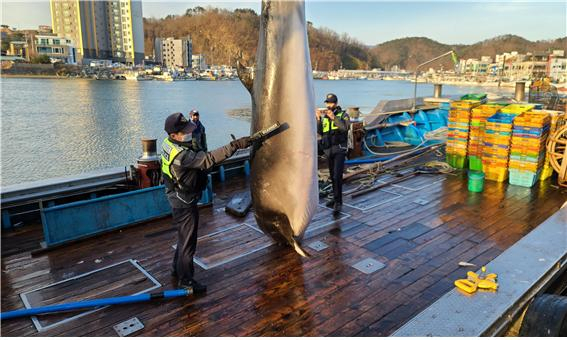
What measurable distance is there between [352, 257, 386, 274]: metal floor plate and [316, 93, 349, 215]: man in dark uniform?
1.38 m

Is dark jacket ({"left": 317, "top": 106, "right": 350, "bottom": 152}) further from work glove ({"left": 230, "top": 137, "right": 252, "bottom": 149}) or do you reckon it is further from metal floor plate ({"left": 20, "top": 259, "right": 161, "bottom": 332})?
metal floor plate ({"left": 20, "top": 259, "right": 161, "bottom": 332})

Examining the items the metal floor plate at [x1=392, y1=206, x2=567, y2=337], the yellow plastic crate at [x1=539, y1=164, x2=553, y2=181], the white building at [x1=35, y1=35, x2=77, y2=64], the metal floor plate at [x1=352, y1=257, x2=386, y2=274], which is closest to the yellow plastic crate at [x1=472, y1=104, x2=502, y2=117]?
the yellow plastic crate at [x1=539, y1=164, x2=553, y2=181]

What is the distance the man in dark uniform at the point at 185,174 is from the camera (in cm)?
293

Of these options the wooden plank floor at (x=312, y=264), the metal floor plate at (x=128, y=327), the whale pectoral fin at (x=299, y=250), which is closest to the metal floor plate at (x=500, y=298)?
the wooden plank floor at (x=312, y=264)

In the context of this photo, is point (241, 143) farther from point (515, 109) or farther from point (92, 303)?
point (515, 109)

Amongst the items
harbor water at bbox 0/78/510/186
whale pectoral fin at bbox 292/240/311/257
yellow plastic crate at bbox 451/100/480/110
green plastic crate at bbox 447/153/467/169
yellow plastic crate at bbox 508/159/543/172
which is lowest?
harbor water at bbox 0/78/510/186

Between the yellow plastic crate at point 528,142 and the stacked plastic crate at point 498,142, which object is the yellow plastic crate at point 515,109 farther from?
the yellow plastic crate at point 528,142

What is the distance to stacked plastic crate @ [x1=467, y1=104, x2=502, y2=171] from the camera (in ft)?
21.5

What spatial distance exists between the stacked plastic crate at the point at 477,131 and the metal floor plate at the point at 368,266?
422cm

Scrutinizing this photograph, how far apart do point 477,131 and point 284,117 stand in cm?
503

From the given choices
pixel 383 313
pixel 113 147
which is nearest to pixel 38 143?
pixel 113 147

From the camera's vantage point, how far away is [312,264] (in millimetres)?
3699

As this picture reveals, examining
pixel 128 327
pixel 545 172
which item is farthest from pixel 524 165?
pixel 128 327

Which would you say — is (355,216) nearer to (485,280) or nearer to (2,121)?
(485,280)
